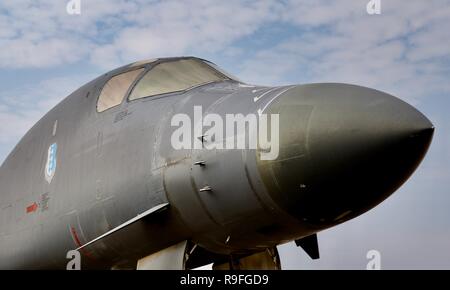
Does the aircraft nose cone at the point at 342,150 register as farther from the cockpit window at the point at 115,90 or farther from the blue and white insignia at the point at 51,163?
the blue and white insignia at the point at 51,163

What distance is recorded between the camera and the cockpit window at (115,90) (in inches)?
318

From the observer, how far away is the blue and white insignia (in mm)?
8586

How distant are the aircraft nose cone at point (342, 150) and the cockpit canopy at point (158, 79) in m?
1.98

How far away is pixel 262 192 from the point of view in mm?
6016

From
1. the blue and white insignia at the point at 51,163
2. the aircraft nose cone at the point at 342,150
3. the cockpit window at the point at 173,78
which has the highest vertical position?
the cockpit window at the point at 173,78

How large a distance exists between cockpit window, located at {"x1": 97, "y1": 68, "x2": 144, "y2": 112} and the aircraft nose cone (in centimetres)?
258

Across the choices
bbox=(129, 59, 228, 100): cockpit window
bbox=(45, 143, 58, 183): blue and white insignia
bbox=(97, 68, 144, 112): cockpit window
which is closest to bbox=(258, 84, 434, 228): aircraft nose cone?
bbox=(129, 59, 228, 100): cockpit window

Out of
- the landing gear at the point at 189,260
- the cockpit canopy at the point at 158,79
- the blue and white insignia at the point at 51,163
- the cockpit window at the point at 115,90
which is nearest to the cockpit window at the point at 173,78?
the cockpit canopy at the point at 158,79

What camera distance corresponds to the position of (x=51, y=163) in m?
8.70

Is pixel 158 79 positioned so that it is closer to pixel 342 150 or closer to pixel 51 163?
pixel 51 163

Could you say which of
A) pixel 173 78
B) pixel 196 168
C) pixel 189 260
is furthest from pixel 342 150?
pixel 173 78

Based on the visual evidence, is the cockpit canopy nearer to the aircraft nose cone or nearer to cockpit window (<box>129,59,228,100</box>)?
cockpit window (<box>129,59,228,100</box>)

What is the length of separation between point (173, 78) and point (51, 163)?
2.10 metres

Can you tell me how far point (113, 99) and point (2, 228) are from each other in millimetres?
2849
